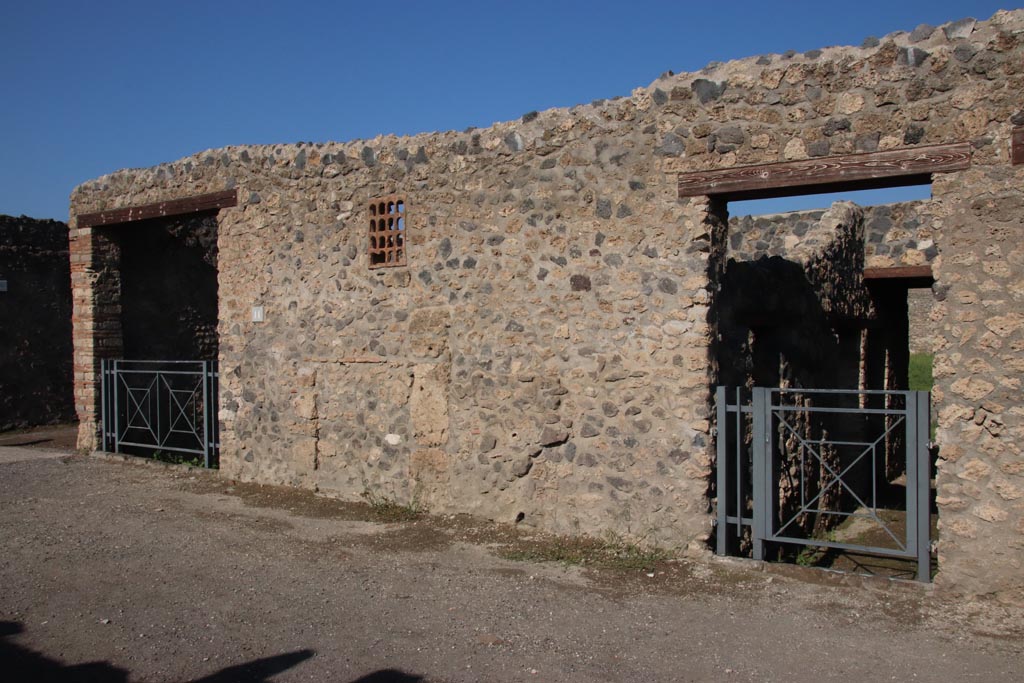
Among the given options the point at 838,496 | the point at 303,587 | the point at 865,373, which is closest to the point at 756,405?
the point at 303,587

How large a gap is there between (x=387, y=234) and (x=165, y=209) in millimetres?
3314

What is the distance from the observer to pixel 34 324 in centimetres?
1350

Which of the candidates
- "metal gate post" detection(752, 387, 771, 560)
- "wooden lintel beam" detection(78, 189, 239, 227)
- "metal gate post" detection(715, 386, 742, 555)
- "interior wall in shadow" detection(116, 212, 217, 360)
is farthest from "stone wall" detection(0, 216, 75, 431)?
"metal gate post" detection(752, 387, 771, 560)

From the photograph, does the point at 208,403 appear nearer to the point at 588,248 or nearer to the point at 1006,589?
the point at 588,248

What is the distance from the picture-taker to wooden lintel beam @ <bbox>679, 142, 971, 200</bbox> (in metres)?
5.29

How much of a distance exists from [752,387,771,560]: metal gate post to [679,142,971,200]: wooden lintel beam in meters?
1.39

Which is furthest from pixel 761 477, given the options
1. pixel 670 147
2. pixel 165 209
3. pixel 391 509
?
pixel 165 209

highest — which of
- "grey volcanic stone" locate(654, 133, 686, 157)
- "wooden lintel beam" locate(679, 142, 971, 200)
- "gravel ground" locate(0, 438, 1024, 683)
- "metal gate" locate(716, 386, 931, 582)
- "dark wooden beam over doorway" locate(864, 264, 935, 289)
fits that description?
→ "grey volcanic stone" locate(654, 133, 686, 157)

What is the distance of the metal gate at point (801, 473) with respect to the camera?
17.9 ft

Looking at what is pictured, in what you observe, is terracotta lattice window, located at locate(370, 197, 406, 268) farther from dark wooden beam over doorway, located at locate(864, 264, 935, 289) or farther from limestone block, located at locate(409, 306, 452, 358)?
dark wooden beam over doorway, located at locate(864, 264, 935, 289)

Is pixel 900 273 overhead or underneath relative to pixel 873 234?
underneath

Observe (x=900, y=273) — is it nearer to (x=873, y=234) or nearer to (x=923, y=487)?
(x=873, y=234)

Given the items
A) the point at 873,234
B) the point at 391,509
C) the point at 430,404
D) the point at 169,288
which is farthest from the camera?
the point at 169,288

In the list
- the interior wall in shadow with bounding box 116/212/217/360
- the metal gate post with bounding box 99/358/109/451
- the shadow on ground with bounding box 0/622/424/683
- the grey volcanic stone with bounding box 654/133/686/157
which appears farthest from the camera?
the interior wall in shadow with bounding box 116/212/217/360
